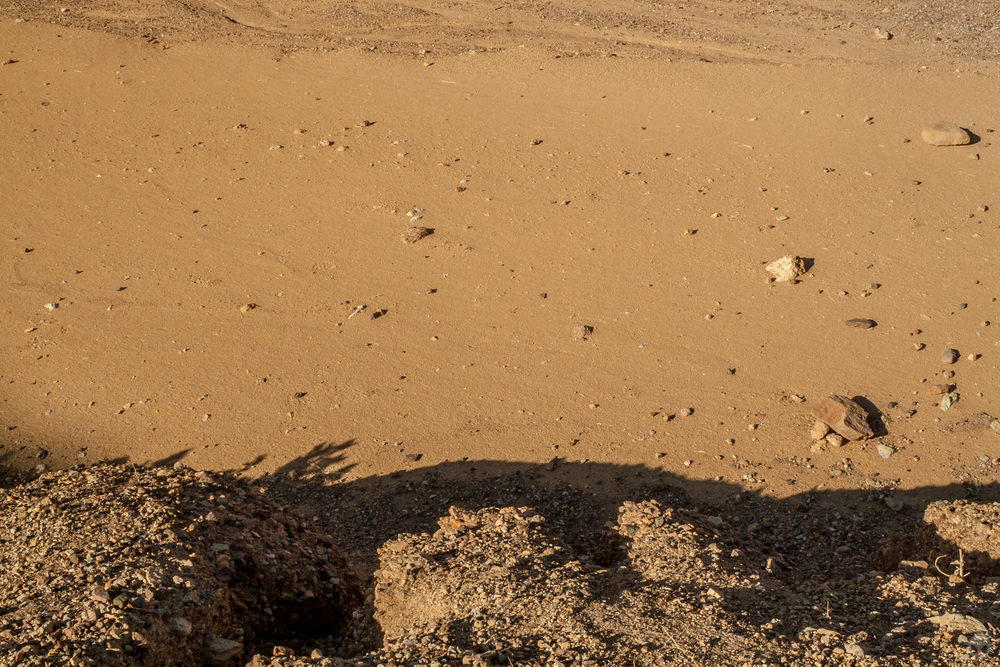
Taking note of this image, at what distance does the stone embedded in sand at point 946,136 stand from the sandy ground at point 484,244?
18 centimetres

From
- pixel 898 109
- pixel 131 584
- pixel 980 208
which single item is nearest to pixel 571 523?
pixel 131 584

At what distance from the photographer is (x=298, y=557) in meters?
3.93

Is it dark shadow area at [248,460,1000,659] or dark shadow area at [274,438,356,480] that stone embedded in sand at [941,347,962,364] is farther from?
dark shadow area at [274,438,356,480]

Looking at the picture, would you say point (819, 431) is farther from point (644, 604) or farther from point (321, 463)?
point (321, 463)

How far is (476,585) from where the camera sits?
11.4ft

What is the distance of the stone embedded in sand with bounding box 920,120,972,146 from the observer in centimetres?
814

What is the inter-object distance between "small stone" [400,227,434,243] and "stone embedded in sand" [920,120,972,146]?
4.65 meters

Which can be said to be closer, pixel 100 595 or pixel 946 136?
pixel 100 595

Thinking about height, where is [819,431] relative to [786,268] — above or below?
below

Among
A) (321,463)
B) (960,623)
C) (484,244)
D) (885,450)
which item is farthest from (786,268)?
(960,623)

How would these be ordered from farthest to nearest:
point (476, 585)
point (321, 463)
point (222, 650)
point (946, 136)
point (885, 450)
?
point (946, 136) → point (321, 463) → point (885, 450) → point (476, 585) → point (222, 650)

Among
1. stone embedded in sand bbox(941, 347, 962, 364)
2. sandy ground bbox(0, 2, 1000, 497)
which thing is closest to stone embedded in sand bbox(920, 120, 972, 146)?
sandy ground bbox(0, 2, 1000, 497)

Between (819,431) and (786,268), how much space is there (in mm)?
1625

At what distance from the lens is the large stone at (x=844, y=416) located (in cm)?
528
